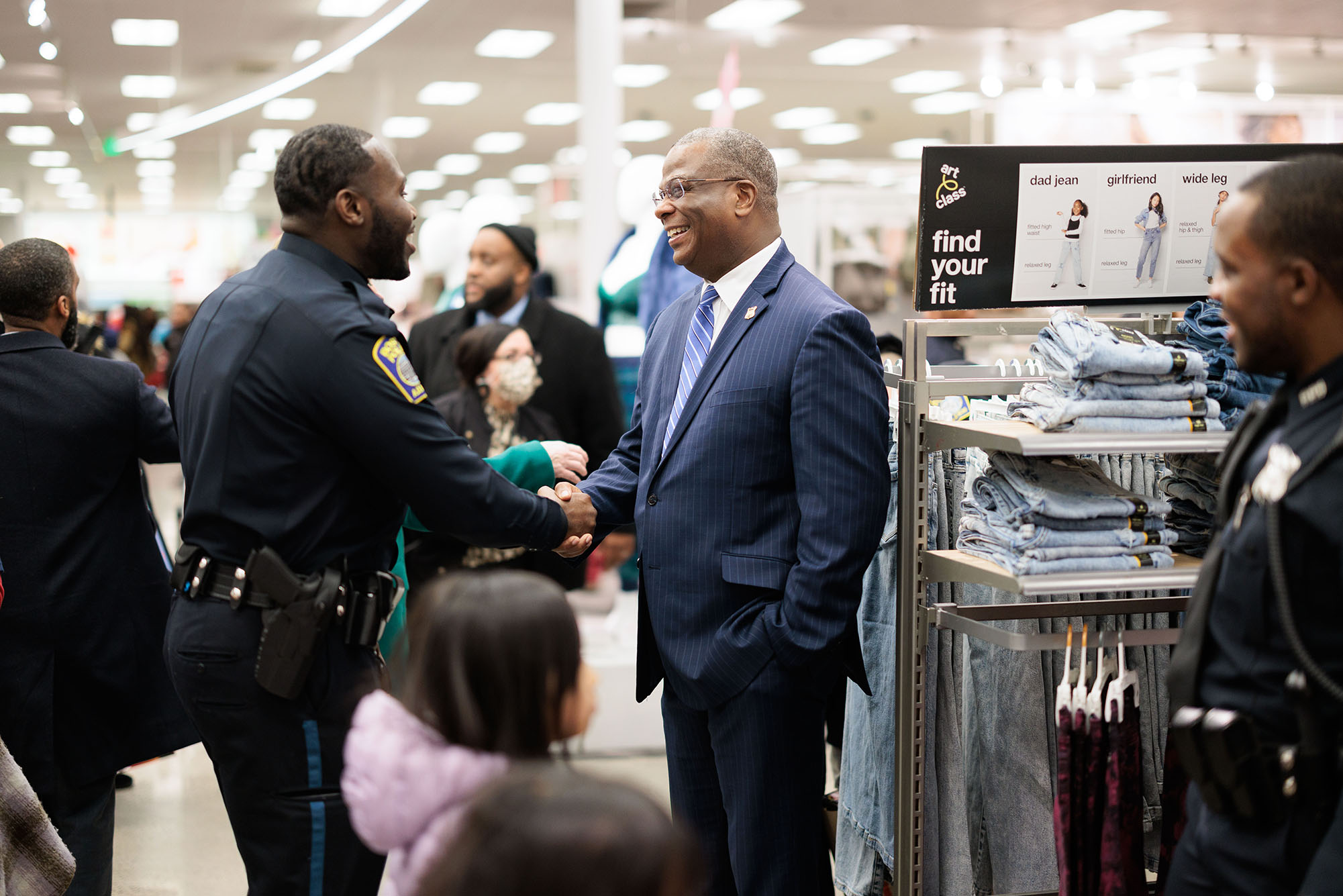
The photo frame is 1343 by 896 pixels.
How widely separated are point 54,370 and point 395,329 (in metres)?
1.15

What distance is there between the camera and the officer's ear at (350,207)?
2.20 meters

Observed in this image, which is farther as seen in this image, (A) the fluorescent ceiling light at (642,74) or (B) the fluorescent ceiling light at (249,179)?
(B) the fluorescent ceiling light at (249,179)

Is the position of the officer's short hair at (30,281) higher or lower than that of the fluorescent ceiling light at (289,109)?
lower

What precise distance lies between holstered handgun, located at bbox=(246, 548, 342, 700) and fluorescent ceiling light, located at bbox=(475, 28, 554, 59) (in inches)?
403

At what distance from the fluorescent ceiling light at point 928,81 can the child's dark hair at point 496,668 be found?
12846mm

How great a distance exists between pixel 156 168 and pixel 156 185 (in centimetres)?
200

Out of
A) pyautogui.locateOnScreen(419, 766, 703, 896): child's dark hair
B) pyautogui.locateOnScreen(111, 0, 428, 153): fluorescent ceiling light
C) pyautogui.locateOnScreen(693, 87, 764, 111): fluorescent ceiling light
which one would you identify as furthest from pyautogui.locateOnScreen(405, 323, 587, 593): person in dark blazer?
pyautogui.locateOnScreen(693, 87, 764, 111): fluorescent ceiling light

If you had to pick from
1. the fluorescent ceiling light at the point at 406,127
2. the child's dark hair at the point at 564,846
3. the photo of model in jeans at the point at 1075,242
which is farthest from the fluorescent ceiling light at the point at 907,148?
the child's dark hair at the point at 564,846

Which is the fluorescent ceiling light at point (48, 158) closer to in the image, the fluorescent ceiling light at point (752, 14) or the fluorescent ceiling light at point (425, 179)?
the fluorescent ceiling light at point (752, 14)

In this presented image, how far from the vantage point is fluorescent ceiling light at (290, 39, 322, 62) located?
36.6ft

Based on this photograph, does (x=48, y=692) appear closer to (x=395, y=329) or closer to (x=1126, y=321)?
(x=395, y=329)

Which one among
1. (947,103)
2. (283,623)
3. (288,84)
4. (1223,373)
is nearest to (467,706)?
(283,623)

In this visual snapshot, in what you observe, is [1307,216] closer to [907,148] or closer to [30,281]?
[30,281]

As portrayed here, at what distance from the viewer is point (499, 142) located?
62.6 ft
